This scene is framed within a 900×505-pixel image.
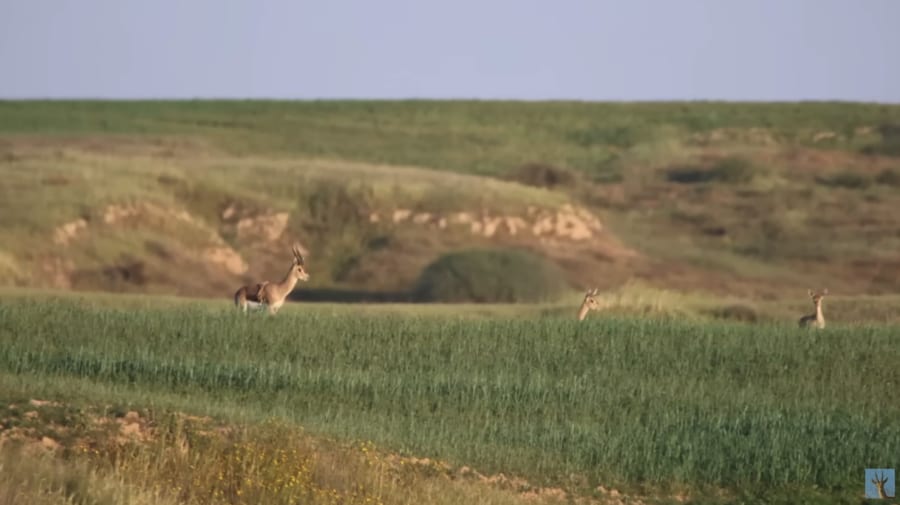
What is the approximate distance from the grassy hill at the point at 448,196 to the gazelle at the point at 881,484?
31.0 m

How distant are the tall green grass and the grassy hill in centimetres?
2238

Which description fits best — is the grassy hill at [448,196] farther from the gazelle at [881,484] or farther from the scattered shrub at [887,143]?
the gazelle at [881,484]

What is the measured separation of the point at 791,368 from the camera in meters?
24.8

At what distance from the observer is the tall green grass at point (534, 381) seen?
19.3m

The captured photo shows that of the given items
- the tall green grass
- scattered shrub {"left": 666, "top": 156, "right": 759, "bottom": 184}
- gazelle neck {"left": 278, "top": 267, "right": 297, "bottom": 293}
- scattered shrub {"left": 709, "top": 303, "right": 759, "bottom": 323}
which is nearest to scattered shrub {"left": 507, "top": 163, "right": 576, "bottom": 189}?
scattered shrub {"left": 666, "top": 156, "right": 759, "bottom": 184}

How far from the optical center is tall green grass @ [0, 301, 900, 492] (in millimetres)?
19312

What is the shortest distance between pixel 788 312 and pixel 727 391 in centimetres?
1621

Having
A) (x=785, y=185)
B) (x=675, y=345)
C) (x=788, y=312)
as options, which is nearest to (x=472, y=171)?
(x=785, y=185)

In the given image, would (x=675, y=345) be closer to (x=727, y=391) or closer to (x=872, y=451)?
(x=727, y=391)

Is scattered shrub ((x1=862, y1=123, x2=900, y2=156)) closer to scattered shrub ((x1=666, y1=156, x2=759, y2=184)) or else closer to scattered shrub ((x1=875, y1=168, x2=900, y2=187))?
scattered shrub ((x1=875, y1=168, x2=900, y2=187))

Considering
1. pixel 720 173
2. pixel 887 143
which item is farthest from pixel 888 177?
pixel 887 143

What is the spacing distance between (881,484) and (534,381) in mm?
5535

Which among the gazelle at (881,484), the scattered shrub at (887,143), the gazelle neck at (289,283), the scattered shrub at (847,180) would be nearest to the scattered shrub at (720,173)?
the scattered shrub at (847,180)

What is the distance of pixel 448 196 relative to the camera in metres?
63.8
